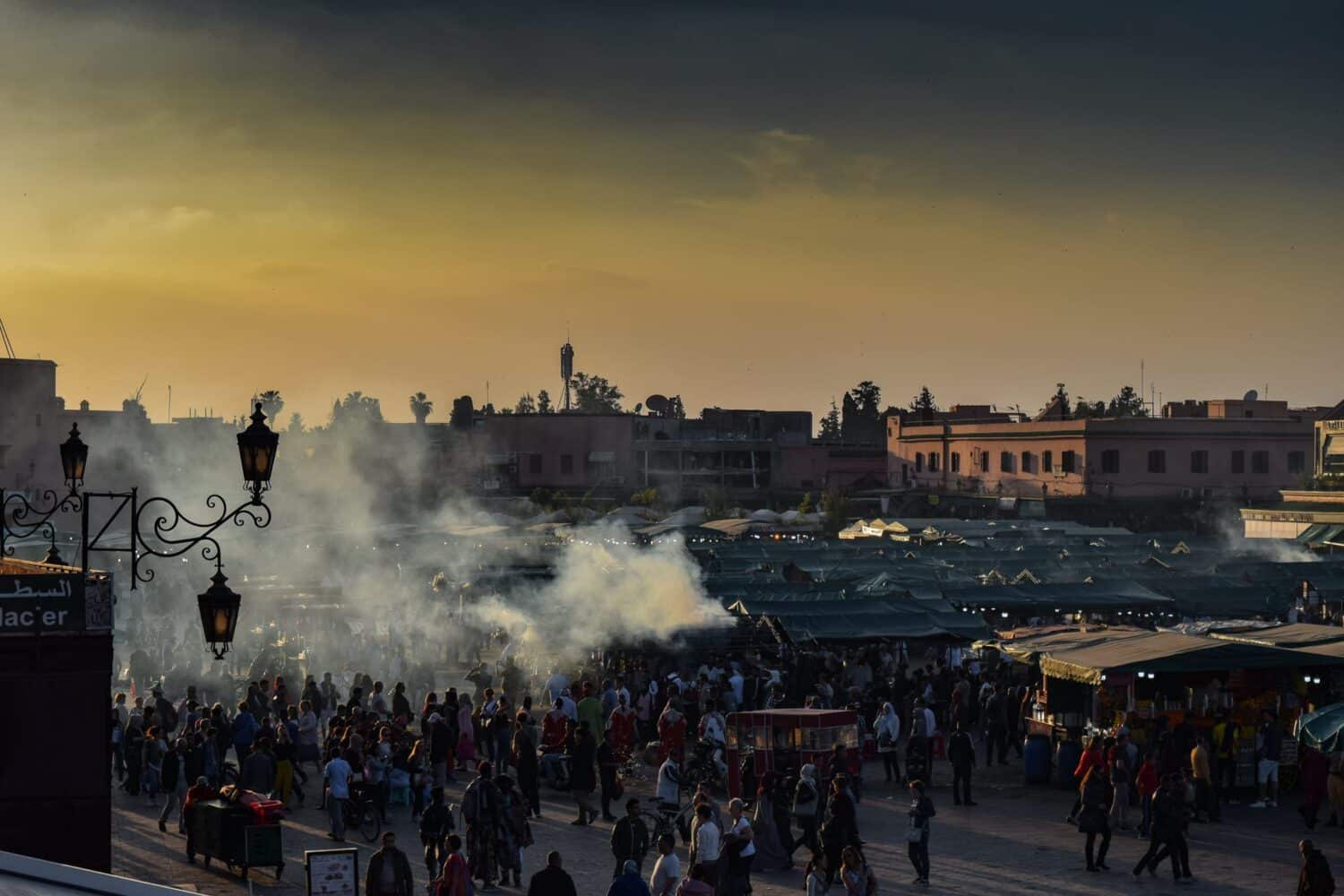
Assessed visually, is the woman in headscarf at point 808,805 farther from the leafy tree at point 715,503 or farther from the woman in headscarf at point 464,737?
the leafy tree at point 715,503

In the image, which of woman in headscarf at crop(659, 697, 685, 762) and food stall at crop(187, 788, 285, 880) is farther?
woman in headscarf at crop(659, 697, 685, 762)

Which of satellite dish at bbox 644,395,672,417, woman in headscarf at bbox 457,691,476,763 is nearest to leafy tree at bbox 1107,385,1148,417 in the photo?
satellite dish at bbox 644,395,672,417

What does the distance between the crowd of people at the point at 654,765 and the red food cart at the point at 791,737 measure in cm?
19

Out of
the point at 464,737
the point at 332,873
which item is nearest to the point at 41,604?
the point at 332,873

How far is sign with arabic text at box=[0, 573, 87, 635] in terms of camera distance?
11.7 meters

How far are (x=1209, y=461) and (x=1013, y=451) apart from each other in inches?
350

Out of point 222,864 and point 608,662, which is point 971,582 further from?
point 222,864

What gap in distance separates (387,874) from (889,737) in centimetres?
992

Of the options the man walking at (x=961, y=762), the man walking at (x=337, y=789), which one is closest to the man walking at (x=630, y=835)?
the man walking at (x=337, y=789)

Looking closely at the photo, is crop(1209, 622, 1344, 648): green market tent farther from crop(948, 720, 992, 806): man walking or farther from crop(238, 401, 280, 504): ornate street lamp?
crop(238, 401, 280, 504): ornate street lamp

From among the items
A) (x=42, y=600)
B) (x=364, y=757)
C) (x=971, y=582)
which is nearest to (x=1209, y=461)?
(x=971, y=582)

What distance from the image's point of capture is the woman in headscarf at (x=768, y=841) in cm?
1571

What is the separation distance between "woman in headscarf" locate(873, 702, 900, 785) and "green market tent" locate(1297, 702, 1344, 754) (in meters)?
5.26

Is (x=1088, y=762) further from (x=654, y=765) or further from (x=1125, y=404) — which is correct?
(x=1125, y=404)
